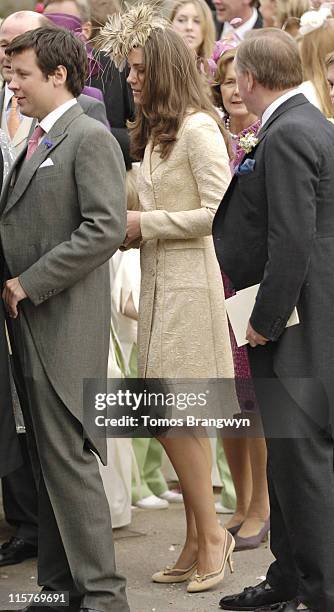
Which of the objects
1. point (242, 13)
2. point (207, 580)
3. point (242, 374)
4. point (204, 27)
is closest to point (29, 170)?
point (242, 374)

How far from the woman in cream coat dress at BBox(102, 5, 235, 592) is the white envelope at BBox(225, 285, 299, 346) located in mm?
586

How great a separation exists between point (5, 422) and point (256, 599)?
1.16 m

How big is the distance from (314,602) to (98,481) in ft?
2.77

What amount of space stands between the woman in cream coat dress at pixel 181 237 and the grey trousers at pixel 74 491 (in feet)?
2.33

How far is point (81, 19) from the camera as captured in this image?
615 cm

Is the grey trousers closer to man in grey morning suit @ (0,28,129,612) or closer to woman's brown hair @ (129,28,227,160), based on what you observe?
man in grey morning suit @ (0,28,129,612)

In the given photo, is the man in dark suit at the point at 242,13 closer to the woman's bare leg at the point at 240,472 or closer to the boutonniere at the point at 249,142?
the woman's bare leg at the point at 240,472

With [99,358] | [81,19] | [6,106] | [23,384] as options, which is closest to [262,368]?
[99,358]

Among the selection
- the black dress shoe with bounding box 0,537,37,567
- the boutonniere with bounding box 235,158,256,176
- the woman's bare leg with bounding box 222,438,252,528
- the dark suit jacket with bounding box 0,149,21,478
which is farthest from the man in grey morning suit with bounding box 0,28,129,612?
the woman's bare leg with bounding box 222,438,252,528

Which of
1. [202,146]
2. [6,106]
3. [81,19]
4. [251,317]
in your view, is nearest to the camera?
[251,317]

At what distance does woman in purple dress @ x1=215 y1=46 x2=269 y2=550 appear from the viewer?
5.48 metres

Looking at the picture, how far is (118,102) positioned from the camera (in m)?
5.98

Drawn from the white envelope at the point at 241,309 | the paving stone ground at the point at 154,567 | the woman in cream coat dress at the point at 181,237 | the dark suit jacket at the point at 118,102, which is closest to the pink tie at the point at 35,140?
the woman in cream coat dress at the point at 181,237

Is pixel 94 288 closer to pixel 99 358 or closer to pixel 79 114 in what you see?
pixel 99 358
